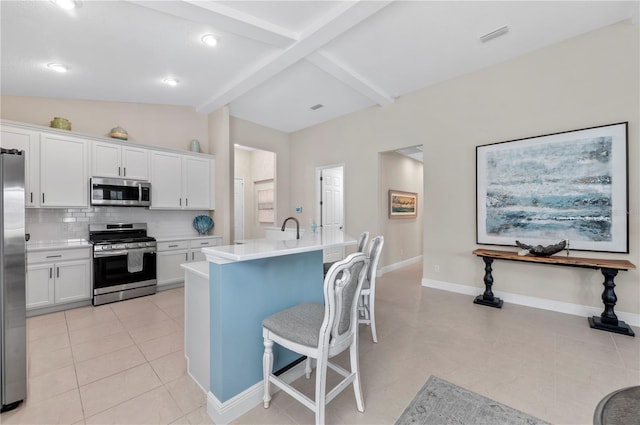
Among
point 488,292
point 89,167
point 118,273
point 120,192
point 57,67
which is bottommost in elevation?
point 488,292

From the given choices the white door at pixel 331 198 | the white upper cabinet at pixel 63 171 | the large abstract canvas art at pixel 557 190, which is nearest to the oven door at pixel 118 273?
the white upper cabinet at pixel 63 171

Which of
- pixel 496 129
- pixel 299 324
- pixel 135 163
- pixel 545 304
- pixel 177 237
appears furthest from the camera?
pixel 177 237

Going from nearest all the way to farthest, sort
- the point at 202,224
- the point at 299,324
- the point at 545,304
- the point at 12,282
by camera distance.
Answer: the point at 299,324 < the point at 12,282 < the point at 545,304 < the point at 202,224

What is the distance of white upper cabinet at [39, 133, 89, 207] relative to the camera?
11.3 feet

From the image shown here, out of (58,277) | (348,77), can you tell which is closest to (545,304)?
(348,77)

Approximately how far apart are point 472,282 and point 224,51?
462 cm

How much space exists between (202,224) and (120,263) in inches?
58.6

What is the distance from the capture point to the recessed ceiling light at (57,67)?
2.99 m

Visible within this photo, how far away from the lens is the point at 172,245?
4.38 metres

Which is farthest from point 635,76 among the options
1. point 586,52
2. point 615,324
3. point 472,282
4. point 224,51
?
point 224,51

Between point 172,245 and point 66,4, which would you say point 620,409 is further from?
point 172,245

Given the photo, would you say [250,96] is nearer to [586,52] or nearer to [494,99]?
[494,99]

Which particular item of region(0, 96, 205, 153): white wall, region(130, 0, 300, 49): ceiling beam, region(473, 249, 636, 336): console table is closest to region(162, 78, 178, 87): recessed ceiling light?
region(0, 96, 205, 153): white wall

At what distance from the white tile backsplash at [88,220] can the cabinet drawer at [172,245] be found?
1.71 ft
